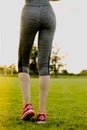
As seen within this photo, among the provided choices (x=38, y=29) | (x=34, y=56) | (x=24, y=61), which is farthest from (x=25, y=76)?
(x=34, y=56)

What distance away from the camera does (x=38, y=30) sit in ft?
19.1

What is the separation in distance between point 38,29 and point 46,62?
41 centimetres

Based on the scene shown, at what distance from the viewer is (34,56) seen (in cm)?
8888

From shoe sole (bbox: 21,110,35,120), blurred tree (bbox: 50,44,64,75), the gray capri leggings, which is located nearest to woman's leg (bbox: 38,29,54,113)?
the gray capri leggings

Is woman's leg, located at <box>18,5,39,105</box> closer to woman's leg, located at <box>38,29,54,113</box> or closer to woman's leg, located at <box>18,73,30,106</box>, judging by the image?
woman's leg, located at <box>18,73,30,106</box>

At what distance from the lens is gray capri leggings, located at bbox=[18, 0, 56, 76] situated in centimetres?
569

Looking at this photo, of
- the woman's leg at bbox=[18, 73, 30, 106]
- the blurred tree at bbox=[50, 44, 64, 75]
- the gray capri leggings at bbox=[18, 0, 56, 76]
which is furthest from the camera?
the blurred tree at bbox=[50, 44, 64, 75]

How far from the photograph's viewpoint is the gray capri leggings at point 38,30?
18.7 ft

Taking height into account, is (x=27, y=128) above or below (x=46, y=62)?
below

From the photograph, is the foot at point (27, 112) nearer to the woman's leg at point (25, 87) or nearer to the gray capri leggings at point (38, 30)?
the woman's leg at point (25, 87)

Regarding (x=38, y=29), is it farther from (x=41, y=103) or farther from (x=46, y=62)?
(x=41, y=103)

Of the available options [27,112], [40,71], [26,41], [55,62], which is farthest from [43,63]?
[55,62]

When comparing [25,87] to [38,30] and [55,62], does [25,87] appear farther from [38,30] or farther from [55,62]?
[55,62]

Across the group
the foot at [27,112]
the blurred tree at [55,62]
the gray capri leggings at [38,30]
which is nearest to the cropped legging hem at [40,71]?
the gray capri leggings at [38,30]
